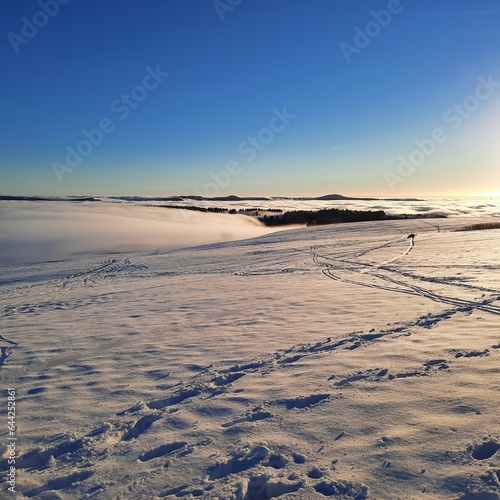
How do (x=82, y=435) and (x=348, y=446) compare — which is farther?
(x=82, y=435)

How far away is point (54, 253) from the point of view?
31047 millimetres

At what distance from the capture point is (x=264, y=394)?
16.8 ft

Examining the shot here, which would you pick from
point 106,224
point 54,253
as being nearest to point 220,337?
point 54,253

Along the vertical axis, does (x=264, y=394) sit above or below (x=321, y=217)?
below

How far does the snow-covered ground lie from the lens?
3.57 m

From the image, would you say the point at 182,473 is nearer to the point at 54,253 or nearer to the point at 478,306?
the point at 478,306

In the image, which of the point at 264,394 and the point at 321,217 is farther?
the point at 321,217

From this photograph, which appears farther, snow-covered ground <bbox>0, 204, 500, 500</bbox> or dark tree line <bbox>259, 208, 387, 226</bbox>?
dark tree line <bbox>259, 208, 387, 226</bbox>

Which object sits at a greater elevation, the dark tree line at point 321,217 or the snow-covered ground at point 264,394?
the dark tree line at point 321,217

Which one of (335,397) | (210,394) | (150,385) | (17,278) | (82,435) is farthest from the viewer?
(17,278)

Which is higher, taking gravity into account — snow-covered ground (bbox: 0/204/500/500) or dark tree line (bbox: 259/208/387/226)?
dark tree line (bbox: 259/208/387/226)

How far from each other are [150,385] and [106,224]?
1632 inches

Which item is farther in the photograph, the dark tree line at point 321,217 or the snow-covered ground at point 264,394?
the dark tree line at point 321,217

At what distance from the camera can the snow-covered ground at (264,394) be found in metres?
3.57
